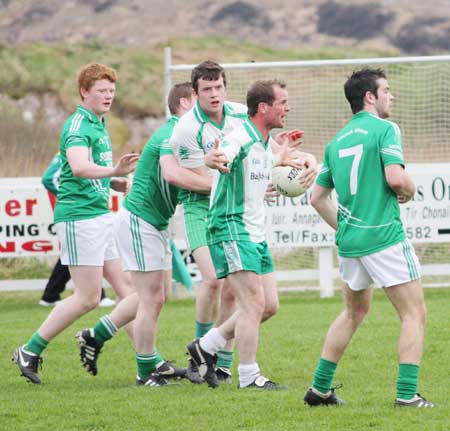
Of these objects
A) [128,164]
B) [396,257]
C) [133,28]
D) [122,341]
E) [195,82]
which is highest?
[133,28]

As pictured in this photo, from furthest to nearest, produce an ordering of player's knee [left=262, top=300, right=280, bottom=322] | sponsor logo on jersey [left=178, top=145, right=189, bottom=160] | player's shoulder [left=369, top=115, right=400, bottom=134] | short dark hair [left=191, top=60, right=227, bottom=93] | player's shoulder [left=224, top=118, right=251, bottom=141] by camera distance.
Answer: sponsor logo on jersey [left=178, top=145, right=189, bottom=160] < short dark hair [left=191, top=60, right=227, bottom=93] < player's knee [left=262, top=300, right=280, bottom=322] < player's shoulder [left=224, top=118, right=251, bottom=141] < player's shoulder [left=369, top=115, right=400, bottom=134]

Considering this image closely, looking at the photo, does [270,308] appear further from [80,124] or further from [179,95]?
[80,124]

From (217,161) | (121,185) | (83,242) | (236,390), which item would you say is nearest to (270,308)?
(236,390)

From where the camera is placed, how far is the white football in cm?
823

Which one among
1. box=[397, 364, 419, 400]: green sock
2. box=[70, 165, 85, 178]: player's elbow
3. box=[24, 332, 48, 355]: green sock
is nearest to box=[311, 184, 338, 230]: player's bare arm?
box=[397, 364, 419, 400]: green sock

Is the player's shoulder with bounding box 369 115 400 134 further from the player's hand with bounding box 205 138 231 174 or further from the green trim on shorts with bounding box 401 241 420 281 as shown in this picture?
the player's hand with bounding box 205 138 231 174

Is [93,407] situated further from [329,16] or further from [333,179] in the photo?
[329,16]

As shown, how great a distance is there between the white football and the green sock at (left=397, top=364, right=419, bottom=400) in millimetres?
1506

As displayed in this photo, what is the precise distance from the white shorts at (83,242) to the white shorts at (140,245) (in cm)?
24

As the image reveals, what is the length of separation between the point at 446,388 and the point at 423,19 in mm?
49792

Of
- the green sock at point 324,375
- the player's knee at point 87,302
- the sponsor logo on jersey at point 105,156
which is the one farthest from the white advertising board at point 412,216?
the green sock at point 324,375

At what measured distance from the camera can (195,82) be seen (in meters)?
8.70

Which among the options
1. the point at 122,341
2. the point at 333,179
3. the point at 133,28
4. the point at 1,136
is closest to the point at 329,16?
the point at 133,28

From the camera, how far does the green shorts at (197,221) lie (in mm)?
9008
